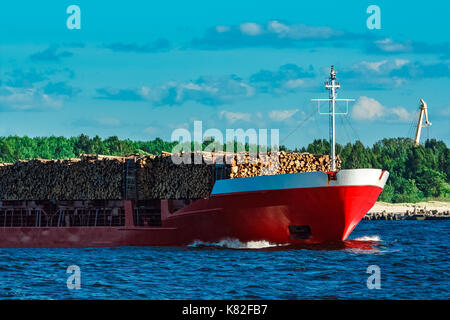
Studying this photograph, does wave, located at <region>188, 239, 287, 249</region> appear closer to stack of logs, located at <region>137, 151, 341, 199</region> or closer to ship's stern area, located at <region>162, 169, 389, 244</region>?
ship's stern area, located at <region>162, 169, 389, 244</region>

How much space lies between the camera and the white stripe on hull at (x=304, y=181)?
3319cm

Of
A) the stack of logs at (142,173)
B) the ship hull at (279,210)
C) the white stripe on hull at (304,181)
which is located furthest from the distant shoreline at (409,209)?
the white stripe on hull at (304,181)

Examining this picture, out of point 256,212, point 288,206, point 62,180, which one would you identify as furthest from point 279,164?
point 62,180

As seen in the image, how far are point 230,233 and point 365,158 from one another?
90677mm

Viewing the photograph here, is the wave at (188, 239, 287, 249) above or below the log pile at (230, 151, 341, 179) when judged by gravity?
below

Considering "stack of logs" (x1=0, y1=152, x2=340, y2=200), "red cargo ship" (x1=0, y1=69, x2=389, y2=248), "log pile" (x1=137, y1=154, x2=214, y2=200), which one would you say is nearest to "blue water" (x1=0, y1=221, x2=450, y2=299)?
"red cargo ship" (x1=0, y1=69, x2=389, y2=248)

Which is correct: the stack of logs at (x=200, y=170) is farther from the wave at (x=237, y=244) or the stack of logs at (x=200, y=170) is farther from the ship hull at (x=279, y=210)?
A: the wave at (x=237, y=244)

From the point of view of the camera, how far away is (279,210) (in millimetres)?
34031

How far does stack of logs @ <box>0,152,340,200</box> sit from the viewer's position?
36.9 m

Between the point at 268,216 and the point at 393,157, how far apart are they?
10014cm

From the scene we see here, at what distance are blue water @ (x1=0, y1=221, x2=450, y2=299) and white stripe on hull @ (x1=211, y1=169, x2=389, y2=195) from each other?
2.84 meters

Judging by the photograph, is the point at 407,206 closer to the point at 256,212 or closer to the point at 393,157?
the point at 393,157
